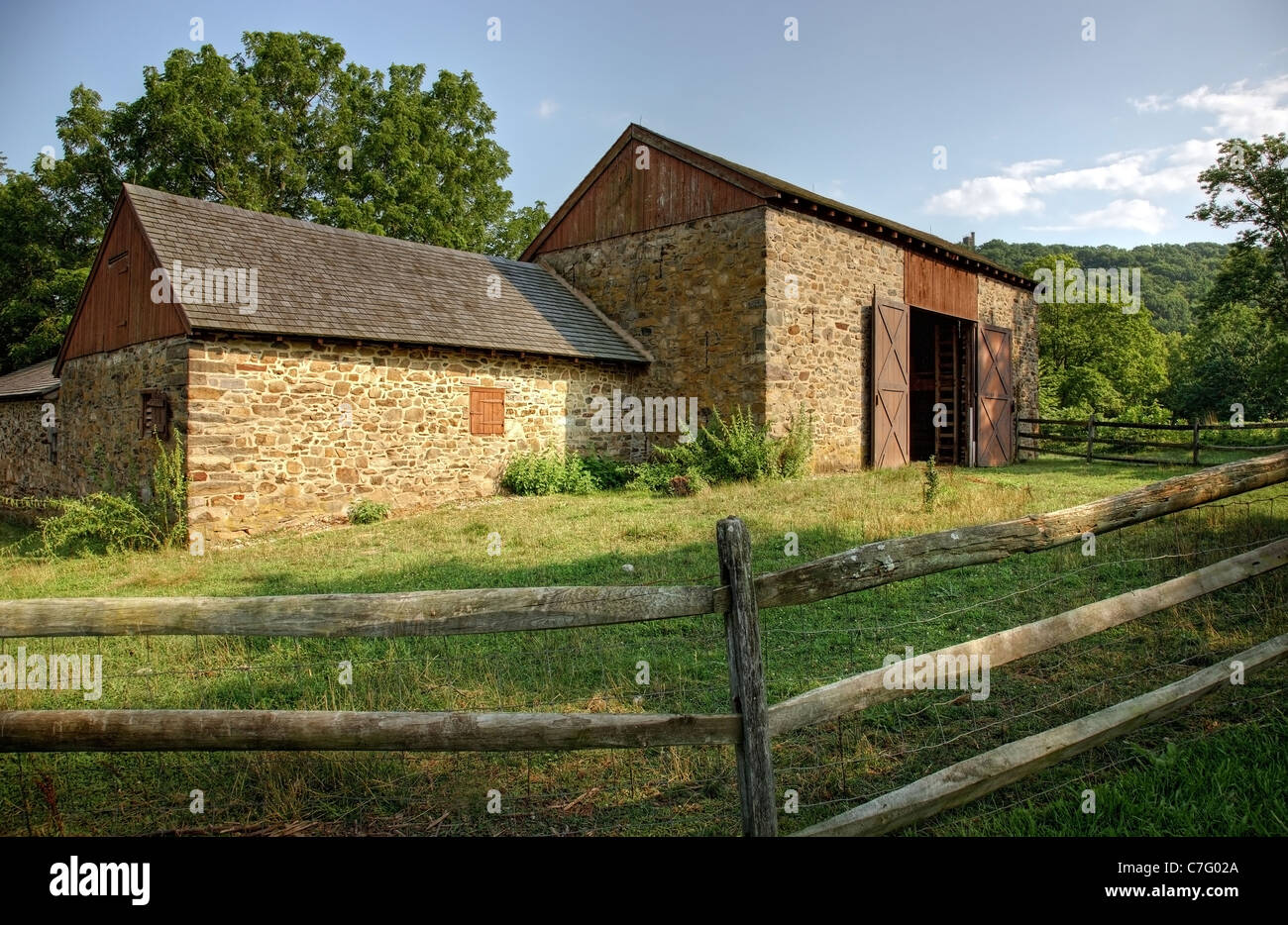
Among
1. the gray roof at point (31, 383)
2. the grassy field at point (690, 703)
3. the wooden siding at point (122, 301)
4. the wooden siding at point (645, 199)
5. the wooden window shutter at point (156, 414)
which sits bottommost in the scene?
the grassy field at point (690, 703)

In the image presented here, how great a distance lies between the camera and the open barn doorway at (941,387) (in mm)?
19672

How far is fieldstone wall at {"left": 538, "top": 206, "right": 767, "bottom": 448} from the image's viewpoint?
577 inches

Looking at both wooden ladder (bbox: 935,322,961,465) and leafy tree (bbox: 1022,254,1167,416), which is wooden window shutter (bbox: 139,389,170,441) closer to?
wooden ladder (bbox: 935,322,961,465)

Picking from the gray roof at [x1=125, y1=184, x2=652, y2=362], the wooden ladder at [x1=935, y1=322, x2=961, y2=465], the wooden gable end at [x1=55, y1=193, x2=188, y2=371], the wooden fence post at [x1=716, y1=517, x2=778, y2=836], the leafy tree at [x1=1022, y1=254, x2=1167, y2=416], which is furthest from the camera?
the leafy tree at [x1=1022, y1=254, x2=1167, y2=416]

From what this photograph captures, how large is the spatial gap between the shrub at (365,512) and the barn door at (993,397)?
1477 centimetres

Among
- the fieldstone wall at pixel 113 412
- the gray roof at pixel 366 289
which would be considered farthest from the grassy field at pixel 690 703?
the gray roof at pixel 366 289

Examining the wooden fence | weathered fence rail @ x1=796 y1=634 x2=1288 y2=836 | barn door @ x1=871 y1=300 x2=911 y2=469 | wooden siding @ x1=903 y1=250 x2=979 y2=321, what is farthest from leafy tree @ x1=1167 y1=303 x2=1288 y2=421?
weathered fence rail @ x1=796 y1=634 x2=1288 y2=836

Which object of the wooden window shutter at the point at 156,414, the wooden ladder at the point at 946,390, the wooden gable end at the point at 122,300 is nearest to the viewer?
the wooden window shutter at the point at 156,414

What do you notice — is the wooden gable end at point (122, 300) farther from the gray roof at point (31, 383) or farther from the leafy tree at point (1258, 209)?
the leafy tree at point (1258, 209)

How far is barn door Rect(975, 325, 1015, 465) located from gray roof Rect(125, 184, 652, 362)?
9.23 meters

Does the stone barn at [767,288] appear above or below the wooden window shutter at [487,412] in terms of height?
above

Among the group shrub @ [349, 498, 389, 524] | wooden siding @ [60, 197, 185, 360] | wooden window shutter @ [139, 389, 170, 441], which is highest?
wooden siding @ [60, 197, 185, 360]

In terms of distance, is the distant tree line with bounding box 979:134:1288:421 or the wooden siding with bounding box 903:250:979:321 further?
the distant tree line with bounding box 979:134:1288:421
